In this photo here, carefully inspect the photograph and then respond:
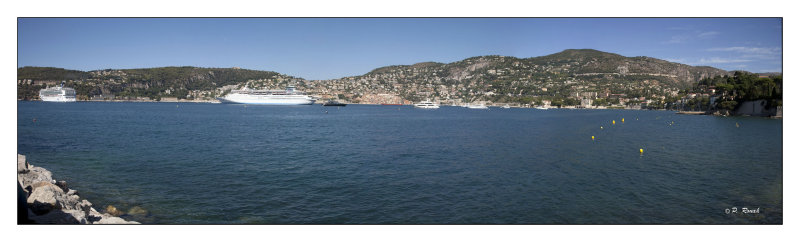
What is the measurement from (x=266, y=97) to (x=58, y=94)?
49.7m

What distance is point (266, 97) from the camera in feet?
395

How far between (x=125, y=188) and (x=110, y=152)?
8345 mm

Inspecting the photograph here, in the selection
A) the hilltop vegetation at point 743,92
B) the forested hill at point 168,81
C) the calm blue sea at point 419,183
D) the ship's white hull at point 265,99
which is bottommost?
the calm blue sea at point 419,183

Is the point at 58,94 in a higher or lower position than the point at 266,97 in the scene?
lower

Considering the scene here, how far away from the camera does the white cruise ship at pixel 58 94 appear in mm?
71000

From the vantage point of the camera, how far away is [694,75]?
361 feet

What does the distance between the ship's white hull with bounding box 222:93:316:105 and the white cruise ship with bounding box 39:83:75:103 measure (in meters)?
38.8

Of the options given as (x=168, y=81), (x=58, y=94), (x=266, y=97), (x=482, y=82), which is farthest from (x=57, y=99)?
(x=482, y=82)

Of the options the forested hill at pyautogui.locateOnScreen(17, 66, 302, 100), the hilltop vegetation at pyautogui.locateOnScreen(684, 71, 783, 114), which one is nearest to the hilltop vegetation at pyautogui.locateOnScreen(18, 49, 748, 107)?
the forested hill at pyautogui.locateOnScreen(17, 66, 302, 100)

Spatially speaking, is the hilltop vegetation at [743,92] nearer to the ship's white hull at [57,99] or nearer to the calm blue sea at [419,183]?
the calm blue sea at [419,183]

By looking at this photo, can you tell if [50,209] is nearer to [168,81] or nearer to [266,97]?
[266,97]

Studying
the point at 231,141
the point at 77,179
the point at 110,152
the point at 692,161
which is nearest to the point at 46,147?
the point at 110,152

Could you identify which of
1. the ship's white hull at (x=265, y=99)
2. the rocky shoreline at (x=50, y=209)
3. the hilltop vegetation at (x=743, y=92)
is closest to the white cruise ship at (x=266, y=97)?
the ship's white hull at (x=265, y=99)

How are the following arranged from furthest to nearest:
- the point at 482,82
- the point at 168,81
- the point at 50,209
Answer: the point at 482,82
the point at 168,81
the point at 50,209
